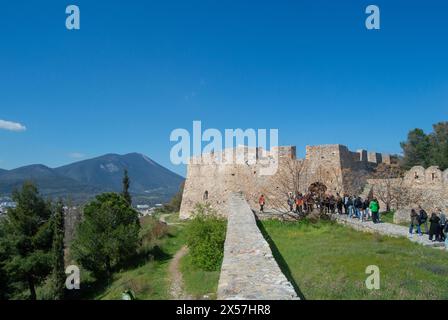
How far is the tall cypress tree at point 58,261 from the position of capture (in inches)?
912

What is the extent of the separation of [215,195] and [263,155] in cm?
519

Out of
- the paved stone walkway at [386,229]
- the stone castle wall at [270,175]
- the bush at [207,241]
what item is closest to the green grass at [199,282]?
the bush at [207,241]

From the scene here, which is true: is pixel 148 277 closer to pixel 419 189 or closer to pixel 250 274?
pixel 250 274

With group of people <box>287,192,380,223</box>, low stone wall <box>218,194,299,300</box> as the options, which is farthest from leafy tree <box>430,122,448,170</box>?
low stone wall <box>218,194,299,300</box>

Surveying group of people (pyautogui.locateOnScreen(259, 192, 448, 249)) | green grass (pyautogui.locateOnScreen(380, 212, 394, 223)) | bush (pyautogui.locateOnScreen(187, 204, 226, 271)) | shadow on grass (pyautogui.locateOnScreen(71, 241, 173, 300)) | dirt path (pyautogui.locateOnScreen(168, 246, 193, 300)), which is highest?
group of people (pyautogui.locateOnScreen(259, 192, 448, 249))

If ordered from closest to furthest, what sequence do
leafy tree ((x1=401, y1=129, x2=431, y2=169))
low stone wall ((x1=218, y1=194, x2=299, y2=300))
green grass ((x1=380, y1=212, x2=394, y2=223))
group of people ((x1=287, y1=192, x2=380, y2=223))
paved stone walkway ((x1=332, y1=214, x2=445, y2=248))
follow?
1. low stone wall ((x1=218, y1=194, x2=299, y2=300))
2. paved stone walkway ((x1=332, y1=214, x2=445, y2=248))
3. group of people ((x1=287, y1=192, x2=380, y2=223))
4. green grass ((x1=380, y1=212, x2=394, y2=223))
5. leafy tree ((x1=401, y1=129, x2=431, y2=169))

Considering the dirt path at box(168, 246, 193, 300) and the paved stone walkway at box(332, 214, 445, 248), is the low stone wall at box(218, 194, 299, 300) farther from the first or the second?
the paved stone walkway at box(332, 214, 445, 248)

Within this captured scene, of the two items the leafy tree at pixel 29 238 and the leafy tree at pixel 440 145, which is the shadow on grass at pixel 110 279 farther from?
the leafy tree at pixel 440 145

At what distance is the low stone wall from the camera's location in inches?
228

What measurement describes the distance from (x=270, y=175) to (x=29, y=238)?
1735cm

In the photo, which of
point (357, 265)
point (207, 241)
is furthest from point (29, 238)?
point (357, 265)

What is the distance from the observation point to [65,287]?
2344 centimetres

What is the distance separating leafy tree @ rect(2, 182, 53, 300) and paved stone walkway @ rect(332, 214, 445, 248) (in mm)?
18894
